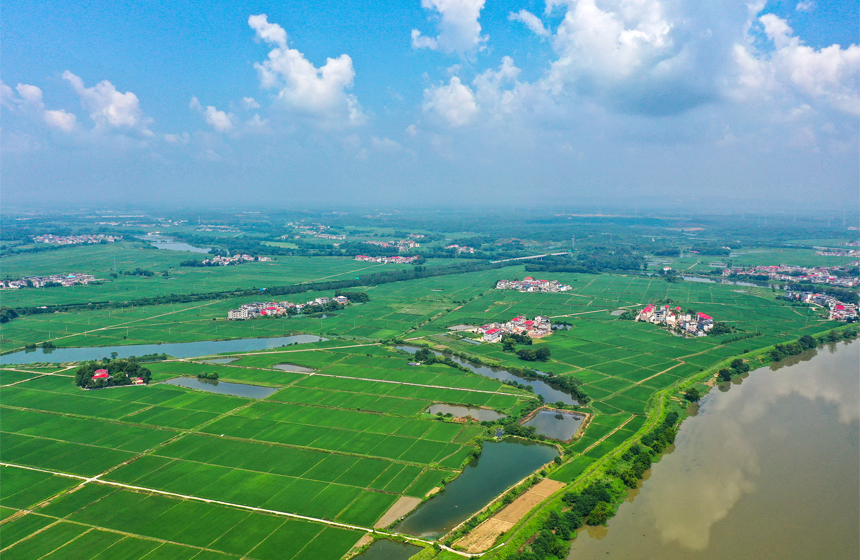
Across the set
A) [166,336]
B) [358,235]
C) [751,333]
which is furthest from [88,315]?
[358,235]

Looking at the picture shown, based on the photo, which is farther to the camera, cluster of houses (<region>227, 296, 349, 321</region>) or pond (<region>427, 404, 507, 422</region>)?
cluster of houses (<region>227, 296, 349, 321</region>)

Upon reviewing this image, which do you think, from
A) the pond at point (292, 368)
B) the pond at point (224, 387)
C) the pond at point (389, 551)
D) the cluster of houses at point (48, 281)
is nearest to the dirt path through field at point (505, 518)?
the pond at point (389, 551)

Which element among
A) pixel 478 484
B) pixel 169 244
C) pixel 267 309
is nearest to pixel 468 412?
pixel 478 484

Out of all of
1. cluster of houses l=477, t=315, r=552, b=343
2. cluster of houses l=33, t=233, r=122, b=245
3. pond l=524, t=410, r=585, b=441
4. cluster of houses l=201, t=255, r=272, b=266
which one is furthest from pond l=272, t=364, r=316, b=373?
cluster of houses l=33, t=233, r=122, b=245

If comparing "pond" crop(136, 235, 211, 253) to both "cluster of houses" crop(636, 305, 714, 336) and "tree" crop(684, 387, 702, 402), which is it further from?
→ "tree" crop(684, 387, 702, 402)

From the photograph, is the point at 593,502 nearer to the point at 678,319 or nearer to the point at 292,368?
the point at 292,368

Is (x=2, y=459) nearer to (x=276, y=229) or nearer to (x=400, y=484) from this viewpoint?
(x=400, y=484)

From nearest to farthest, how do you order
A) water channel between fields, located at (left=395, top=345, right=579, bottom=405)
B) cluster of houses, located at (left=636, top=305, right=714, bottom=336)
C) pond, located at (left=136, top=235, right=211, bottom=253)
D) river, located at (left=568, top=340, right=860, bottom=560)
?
river, located at (left=568, top=340, right=860, bottom=560) → water channel between fields, located at (left=395, top=345, right=579, bottom=405) → cluster of houses, located at (left=636, top=305, right=714, bottom=336) → pond, located at (left=136, top=235, right=211, bottom=253)
